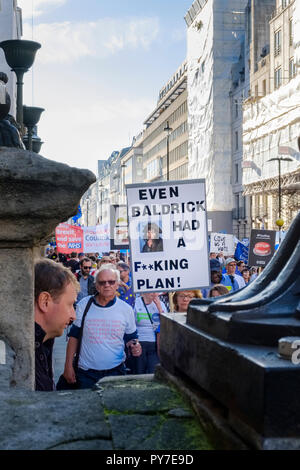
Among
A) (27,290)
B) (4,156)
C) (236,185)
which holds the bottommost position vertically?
(27,290)

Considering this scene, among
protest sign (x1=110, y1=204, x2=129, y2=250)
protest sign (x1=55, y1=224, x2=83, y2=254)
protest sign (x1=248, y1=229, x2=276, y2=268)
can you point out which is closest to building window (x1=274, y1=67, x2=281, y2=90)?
protest sign (x1=110, y1=204, x2=129, y2=250)

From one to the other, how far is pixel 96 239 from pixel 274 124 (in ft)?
89.9

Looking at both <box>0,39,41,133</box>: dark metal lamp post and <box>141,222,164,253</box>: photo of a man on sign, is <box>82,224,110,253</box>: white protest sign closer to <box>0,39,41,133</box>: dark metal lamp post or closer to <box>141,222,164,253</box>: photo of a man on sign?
<box>0,39,41,133</box>: dark metal lamp post

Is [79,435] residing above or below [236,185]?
below

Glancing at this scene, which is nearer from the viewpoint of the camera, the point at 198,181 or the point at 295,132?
the point at 198,181

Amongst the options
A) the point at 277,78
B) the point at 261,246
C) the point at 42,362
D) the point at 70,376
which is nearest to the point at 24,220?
the point at 42,362

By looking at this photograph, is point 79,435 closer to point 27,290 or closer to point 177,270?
point 27,290

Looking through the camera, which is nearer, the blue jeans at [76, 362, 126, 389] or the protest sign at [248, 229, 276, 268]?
the blue jeans at [76, 362, 126, 389]

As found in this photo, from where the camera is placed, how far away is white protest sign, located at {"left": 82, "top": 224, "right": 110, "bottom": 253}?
72.3 ft

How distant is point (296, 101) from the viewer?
42625mm

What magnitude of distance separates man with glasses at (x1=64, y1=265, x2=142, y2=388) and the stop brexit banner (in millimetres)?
15311

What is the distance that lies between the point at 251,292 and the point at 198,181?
15.9ft

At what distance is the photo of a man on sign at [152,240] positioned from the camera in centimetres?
689
